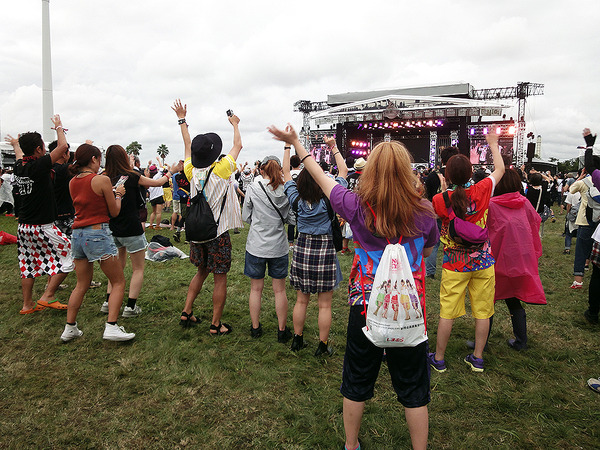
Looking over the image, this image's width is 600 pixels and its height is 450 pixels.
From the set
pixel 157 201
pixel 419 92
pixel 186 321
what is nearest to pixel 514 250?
pixel 186 321

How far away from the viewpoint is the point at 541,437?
7.73 feet

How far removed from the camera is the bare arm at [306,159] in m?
1.95

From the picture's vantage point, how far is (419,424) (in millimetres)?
1870

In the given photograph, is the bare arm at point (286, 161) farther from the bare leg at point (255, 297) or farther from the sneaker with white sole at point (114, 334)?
the sneaker with white sole at point (114, 334)

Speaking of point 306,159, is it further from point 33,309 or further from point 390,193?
point 33,309

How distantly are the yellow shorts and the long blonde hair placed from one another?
1.50 metres

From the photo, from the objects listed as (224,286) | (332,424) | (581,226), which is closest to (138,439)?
(332,424)

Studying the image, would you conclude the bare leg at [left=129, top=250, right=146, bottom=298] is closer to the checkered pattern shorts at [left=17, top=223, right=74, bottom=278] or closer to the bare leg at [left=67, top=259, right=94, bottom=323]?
the bare leg at [left=67, top=259, right=94, bottom=323]

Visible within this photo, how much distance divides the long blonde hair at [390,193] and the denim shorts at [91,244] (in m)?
2.73

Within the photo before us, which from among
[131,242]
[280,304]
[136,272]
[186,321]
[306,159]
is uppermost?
[306,159]

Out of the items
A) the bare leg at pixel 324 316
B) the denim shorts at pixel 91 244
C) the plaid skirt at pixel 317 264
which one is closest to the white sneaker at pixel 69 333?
the denim shorts at pixel 91 244

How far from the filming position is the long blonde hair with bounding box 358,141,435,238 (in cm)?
175

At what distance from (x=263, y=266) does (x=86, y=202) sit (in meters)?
1.78

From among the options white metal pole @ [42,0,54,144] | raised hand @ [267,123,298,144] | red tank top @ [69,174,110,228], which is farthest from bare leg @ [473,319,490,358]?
white metal pole @ [42,0,54,144]
